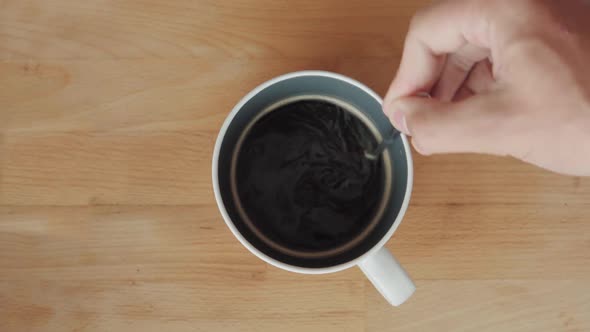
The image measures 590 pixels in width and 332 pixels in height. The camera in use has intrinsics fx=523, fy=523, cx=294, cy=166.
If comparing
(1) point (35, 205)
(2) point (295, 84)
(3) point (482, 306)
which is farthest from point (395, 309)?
(1) point (35, 205)

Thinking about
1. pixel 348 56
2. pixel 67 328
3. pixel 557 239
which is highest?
pixel 348 56

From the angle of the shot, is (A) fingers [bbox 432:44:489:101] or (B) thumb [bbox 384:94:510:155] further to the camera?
(A) fingers [bbox 432:44:489:101]

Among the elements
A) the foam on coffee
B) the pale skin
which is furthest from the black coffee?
the pale skin

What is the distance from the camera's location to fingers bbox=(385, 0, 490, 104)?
0.35 metres

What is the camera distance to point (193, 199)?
0.48 metres

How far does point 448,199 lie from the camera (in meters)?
0.48

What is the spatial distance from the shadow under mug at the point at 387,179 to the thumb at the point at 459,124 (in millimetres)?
63

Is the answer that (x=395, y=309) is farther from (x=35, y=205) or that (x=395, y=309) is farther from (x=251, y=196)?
(x=35, y=205)

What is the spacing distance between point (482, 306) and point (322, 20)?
11.9 inches

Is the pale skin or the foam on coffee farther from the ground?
the pale skin

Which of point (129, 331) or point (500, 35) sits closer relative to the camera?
point (500, 35)

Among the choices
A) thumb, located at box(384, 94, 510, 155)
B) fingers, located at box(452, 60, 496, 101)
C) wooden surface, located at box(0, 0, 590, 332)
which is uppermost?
thumb, located at box(384, 94, 510, 155)

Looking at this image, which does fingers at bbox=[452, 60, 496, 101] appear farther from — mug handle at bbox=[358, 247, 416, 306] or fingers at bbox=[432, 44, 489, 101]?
mug handle at bbox=[358, 247, 416, 306]

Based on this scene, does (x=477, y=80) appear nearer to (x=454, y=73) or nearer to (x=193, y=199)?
(x=454, y=73)
